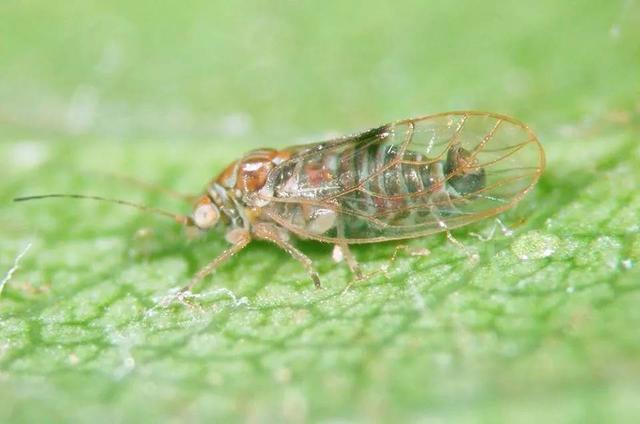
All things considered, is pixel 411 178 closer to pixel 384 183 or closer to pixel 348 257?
pixel 384 183

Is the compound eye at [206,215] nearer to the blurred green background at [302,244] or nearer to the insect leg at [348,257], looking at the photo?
the blurred green background at [302,244]

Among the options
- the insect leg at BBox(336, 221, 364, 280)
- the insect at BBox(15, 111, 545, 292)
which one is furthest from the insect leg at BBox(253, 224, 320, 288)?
the insect leg at BBox(336, 221, 364, 280)

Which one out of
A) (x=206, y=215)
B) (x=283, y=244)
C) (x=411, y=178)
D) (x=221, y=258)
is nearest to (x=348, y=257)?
(x=283, y=244)

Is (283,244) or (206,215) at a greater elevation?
(206,215)

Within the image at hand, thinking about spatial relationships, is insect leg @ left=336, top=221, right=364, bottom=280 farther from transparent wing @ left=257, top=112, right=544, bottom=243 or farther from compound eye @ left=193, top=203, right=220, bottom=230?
compound eye @ left=193, top=203, right=220, bottom=230

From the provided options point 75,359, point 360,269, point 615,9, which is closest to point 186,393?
point 75,359

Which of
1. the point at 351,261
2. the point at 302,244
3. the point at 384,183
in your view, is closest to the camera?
the point at 351,261
